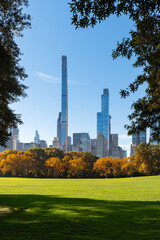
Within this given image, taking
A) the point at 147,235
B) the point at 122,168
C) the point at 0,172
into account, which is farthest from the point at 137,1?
the point at 0,172

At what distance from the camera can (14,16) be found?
15.9 metres

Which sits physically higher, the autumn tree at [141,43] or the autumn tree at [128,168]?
the autumn tree at [141,43]

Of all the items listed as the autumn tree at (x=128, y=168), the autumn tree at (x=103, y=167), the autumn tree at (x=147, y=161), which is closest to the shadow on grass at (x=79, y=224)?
the autumn tree at (x=147, y=161)

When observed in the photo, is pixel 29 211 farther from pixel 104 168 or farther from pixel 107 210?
pixel 104 168

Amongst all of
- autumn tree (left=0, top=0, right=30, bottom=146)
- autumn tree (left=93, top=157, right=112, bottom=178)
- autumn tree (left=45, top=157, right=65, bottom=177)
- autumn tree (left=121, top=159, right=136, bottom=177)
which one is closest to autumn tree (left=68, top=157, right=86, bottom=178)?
autumn tree (left=45, top=157, right=65, bottom=177)

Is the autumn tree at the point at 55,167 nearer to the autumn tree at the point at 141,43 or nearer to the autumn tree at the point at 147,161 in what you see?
the autumn tree at the point at 147,161

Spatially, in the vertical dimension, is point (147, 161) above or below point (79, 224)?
below

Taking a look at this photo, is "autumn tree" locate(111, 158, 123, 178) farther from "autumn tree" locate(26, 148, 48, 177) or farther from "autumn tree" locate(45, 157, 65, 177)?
"autumn tree" locate(26, 148, 48, 177)

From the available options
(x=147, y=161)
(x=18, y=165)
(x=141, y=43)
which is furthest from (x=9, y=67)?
(x=18, y=165)

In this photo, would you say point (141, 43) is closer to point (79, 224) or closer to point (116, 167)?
point (79, 224)

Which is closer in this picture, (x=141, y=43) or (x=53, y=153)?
(x=141, y=43)

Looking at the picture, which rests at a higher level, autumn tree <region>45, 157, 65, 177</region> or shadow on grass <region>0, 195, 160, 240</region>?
shadow on grass <region>0, 195, 160, 240</region>

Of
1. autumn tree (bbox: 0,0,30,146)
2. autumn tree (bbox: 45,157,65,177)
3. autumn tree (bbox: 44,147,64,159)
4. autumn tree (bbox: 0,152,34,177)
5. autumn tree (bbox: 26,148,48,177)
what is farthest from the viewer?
autumn tree (bbox: 44,147,64,159)

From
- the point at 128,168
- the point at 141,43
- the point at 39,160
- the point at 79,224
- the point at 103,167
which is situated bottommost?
the point at 128,168
